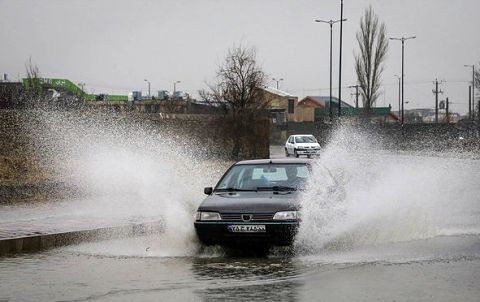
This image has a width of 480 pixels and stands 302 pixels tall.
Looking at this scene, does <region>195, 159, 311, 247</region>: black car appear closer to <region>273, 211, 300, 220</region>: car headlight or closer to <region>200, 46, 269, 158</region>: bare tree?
<region>273, 211, 300, 220</region>: car headlight

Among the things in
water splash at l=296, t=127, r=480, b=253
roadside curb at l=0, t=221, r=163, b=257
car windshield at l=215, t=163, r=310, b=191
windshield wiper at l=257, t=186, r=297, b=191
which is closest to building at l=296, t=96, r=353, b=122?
water splash at l=296, t=127, r=480, b=253

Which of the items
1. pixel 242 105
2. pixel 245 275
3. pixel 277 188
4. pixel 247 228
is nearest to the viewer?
pixel 245 275

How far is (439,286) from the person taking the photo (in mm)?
8867

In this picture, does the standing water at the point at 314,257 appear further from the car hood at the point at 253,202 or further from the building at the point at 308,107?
the building at the point at 308,107

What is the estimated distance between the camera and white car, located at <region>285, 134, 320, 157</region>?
55656 mm

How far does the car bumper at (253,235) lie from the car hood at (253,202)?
0.72 feet

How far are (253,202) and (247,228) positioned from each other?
19.0 inches

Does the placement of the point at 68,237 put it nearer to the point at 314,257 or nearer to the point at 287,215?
the point at 287,215

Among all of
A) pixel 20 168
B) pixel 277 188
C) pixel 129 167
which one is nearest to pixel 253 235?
pixel 277 188

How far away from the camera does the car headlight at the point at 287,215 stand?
→ 38.3 feet

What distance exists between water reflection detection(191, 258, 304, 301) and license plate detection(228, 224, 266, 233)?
14.7 inches

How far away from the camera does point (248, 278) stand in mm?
9719

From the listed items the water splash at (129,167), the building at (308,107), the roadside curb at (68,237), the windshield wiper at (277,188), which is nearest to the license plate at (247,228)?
the water splash at (129,167)

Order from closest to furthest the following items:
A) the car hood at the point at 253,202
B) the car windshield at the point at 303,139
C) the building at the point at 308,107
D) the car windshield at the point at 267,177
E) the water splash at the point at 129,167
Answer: the car hood at the point at 253,202
the car windshield at the point at 267,177
the water splash at the point at 129,167
the car windshield at the point at 303,139
the building at the point at 308,107
